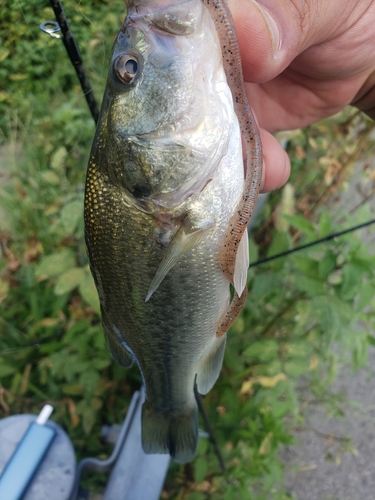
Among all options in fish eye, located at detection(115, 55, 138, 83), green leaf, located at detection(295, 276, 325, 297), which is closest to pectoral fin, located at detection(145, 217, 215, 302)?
fish eye, located at detection(115, 55, 138, 83)

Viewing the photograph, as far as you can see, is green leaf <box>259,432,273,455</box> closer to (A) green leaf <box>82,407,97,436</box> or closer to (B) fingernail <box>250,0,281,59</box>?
(A) green leaf <box>82,407,97,436</box>

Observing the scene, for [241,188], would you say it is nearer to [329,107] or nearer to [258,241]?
[329,107]

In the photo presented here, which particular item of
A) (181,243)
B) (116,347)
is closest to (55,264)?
(116,347)

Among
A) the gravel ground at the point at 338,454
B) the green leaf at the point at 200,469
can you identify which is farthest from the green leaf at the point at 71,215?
the gravel ground at the point at 338,454

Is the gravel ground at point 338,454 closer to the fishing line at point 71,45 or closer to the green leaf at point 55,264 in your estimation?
the green leaf at point 55,264

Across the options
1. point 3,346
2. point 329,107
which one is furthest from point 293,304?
point 3,346

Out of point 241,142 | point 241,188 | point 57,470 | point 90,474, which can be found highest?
point 241,142
